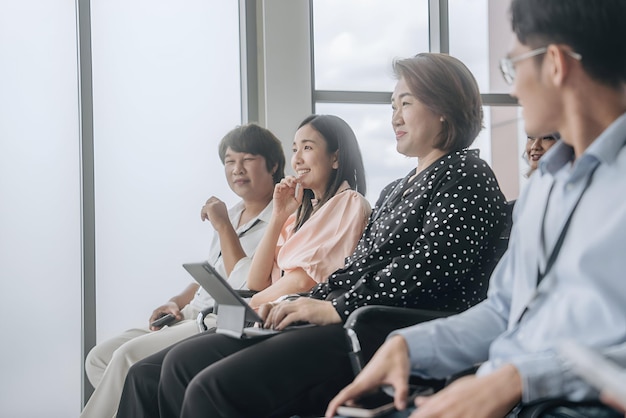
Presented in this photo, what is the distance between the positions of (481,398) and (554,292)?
8.9 inches

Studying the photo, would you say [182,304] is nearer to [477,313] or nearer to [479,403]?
[477,313]

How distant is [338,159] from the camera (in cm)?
264

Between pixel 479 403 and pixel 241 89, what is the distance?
3.50 m

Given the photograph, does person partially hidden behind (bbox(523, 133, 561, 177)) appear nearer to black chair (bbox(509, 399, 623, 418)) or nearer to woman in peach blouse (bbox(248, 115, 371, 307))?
woman in peach blouse (bbox(248, 115, 371, 307))

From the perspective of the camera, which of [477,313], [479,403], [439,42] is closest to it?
[479,403]

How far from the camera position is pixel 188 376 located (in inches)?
76.2

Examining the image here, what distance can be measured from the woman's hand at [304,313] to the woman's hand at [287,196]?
90 cm

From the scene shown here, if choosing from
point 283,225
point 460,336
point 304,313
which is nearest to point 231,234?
point 283,225

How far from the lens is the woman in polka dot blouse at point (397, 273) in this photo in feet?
5.33

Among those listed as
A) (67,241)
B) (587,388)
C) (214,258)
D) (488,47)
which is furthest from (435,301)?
(488,47)

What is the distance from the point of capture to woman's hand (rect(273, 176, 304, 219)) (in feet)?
8.86

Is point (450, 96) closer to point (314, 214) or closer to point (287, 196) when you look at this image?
point (314, 214)

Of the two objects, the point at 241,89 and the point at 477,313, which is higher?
the point at 241,89

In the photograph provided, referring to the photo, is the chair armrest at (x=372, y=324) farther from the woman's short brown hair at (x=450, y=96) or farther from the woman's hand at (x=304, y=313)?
the woman's short brown hair at (x=450, y=96)
